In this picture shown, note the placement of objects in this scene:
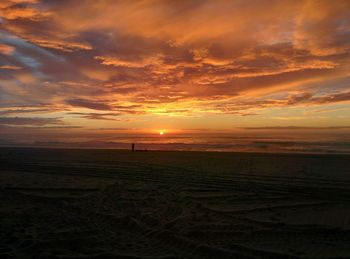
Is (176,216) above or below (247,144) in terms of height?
below

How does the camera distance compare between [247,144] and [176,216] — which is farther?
[247,144]

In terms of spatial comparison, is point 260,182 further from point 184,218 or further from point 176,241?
point 176,241

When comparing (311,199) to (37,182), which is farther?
(37,182)

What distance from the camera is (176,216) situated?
23.1 ft

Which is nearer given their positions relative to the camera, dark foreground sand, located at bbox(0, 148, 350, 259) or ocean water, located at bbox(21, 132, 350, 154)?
dark foreground sand, located at bbox(0, 148, 350, 259)

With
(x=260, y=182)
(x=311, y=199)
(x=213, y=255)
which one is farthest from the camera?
(x=260, y=182)

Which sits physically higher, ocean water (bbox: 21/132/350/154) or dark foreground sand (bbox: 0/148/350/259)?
ocean water (bbox: 21/132/350/154)

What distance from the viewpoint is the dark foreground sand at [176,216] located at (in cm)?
523

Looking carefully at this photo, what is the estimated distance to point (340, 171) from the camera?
524 inches

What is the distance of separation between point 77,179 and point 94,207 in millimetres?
4739

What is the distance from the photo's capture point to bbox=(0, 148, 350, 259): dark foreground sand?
5.23 m

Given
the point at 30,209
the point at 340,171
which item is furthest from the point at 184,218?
the point at 340,171

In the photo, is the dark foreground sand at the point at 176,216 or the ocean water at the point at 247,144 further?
the ocean water at the point at 247,144

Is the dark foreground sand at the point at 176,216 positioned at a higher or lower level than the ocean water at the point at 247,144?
lower
